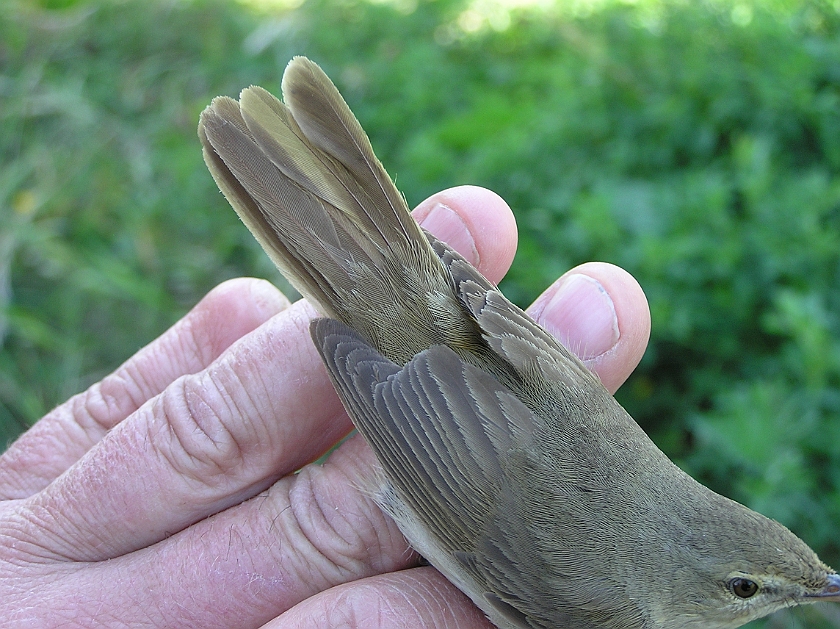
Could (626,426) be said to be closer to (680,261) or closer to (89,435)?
(680,261)

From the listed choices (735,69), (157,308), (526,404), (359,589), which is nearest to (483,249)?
(526,404)

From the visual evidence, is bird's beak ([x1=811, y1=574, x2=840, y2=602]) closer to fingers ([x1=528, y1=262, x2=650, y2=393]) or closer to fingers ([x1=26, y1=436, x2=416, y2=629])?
fingers ([x1=528, y1=262, x2=650, y2=393])

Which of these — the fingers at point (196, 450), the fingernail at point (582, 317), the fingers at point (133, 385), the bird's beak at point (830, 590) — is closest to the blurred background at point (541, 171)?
the bird's beak at point (830, 590)

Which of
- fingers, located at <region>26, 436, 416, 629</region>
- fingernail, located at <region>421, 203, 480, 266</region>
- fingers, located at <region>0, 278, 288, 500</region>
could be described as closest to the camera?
fingers, located at <region>26, 436, 416, 629</region>

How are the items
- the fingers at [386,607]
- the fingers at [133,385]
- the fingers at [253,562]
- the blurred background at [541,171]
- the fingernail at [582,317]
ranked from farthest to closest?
the blurred background at [541,171] < the fingers at [133,385] < the fingernail at [582,317] < the fingers at [253,562] < the fingers at [386,607]

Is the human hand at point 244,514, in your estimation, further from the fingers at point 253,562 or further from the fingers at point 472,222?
the fingers at point 472,222

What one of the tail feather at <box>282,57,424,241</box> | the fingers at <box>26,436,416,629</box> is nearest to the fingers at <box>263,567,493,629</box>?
the fingers at <box>26,436,416,629</box>

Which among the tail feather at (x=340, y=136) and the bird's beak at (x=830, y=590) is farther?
the tail feather at (x=340, y=136)
